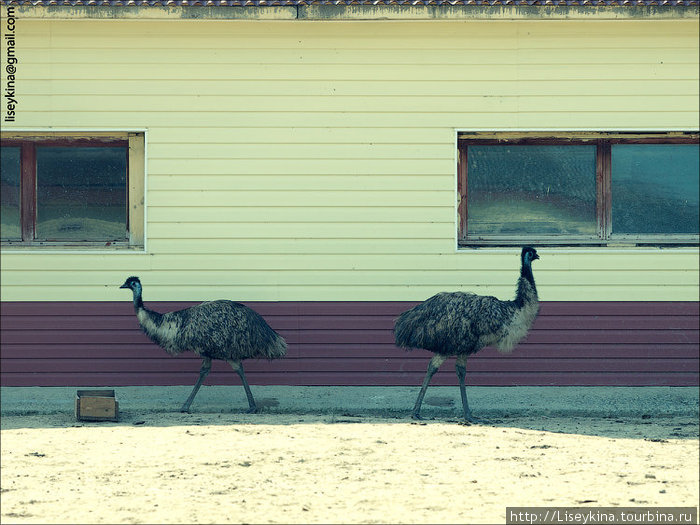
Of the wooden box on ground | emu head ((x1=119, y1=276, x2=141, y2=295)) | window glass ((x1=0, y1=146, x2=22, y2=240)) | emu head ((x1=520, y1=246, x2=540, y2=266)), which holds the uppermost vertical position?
window glass ((x1=0, y1=146, x2=22, y2=240))

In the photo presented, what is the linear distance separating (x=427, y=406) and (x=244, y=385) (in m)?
1.94

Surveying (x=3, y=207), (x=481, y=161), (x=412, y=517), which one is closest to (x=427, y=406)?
(x=481, y=161)

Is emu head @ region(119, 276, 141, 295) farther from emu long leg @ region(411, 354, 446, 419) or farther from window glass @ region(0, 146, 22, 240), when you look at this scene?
emu long leg @ region(411, 354, 446, 419)

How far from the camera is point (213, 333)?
11797 mm

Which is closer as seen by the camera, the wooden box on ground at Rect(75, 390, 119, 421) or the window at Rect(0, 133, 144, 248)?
the wooden box on ground at Rect(75, 390, 119, 421)

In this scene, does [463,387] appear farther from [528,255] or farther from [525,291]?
[528,255]

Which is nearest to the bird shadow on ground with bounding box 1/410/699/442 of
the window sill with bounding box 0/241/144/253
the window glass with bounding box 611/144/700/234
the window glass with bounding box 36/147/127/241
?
the window sill with bounding box 0/241/144/253

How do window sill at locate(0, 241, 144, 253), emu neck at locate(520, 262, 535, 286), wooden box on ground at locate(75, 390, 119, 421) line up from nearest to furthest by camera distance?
wooden box on ground at locate(75, 390, 119, 421), emu neck at locate(520, 262, 535, 286), window sill at locate(0, 241, 144, 253)

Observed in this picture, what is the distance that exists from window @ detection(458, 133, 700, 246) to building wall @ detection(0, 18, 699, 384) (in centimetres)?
30

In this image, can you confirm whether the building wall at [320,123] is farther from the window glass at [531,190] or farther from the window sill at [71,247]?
the window glass at [531,190]

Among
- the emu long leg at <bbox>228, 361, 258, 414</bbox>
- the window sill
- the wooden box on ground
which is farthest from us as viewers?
the window sill

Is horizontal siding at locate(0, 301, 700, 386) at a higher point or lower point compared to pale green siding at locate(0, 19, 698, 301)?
lower

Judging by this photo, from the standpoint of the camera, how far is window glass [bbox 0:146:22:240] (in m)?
12.7

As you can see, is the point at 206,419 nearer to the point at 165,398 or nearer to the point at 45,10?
the point at 165,398
